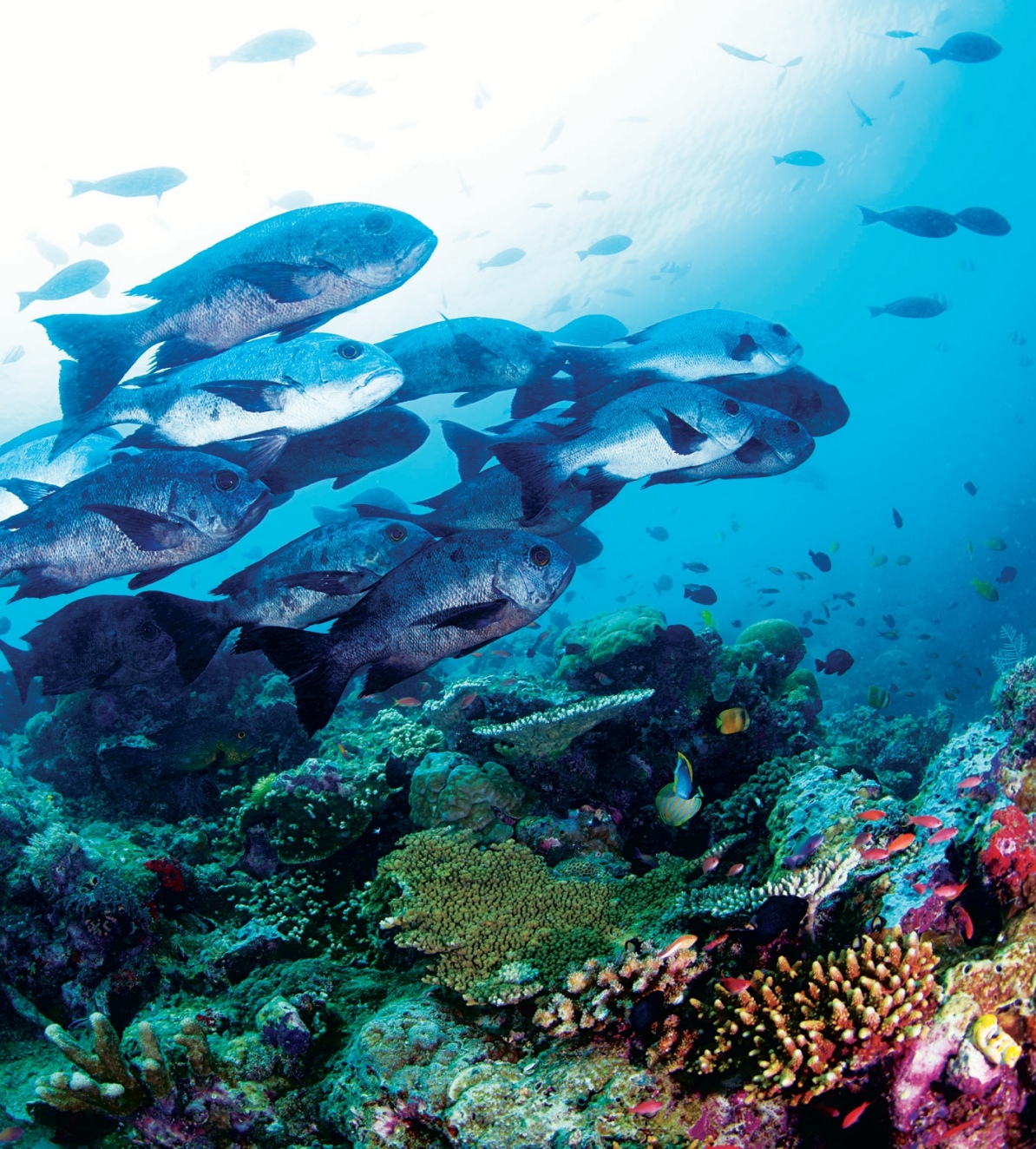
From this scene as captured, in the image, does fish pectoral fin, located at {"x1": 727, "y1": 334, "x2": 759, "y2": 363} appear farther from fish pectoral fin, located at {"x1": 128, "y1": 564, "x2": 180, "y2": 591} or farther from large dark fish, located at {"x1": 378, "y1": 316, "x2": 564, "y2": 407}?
fish pectoral fin, located at {"x1": 128, "y1": 564, "x2": 180, "y2": 591}

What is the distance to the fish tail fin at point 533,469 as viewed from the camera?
3.81 metres

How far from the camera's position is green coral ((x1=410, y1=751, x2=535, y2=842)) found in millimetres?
4535

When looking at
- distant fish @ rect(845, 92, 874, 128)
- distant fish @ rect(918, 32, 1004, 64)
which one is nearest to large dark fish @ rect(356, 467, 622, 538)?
distant fish @ rect(918, 32, 1004, 64)

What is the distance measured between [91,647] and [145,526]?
2695mm

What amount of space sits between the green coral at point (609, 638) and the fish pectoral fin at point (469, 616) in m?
4.06

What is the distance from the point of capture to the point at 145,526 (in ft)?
11.1

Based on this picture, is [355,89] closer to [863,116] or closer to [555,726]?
[863,116]

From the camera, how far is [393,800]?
5.46 meters

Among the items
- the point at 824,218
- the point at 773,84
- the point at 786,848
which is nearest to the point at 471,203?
the point at 773,84

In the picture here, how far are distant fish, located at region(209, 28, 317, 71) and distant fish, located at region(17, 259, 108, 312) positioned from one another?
6.46 m

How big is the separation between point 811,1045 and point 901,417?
160 m

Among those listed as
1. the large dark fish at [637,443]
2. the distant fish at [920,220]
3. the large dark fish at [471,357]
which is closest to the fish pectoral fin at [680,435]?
the large dark fish at [637,443]

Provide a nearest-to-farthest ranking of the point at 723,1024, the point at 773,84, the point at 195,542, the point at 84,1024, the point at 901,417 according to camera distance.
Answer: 1. the point at 723,1024
2. the point at 195,542
3. the point at 84,1024
4. the point at 773,84
5. the point at 901,417

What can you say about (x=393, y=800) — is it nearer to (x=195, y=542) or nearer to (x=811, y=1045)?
(x=195, y=542)
